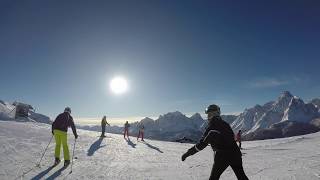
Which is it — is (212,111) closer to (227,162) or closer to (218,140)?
(218,140)

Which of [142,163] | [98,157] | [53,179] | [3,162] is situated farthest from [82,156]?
[53,179]

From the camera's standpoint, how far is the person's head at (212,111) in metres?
7.51

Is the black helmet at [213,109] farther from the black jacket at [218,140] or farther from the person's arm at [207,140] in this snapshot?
the person's arm at [207,140]

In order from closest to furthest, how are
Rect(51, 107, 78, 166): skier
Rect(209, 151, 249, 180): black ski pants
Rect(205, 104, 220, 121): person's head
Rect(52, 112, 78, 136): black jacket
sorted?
Rect(209, 151, 249, 180): black ski pants < Rect(205, 104, 220, 121): person's head < Rect(51, 107, 78, 166): skier < Rect(52, 112, 78, 136): black jacket

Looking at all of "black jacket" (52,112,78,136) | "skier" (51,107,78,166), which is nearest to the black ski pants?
"skier" (51,107,78,166)

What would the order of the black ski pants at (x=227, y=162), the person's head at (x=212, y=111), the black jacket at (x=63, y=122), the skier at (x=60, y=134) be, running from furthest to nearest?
the black jacket at (x=63, y=122) < the skier at (x=60, y=134) < the person's head at (x=212, y=111) < the black ski pants at (x=227, y=162)

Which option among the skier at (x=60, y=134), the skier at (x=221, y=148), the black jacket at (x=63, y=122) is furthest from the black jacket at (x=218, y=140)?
the black jacket at (x=63, y=122)

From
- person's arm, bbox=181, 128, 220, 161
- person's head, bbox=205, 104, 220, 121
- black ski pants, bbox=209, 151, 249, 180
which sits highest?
person's head, bbox=205, 104, 220, 121

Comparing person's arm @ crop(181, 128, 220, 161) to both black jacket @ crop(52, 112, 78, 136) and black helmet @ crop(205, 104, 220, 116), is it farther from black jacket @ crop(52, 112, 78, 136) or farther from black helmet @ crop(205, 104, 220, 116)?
black jacket @ crop(52, 112, 78, 136)

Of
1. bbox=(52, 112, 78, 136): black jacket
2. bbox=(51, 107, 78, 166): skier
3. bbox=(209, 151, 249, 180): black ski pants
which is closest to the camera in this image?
bbox=(209, 151, 249, 180): black ski pants

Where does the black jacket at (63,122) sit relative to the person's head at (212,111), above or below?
above

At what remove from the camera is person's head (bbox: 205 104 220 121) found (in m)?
7.51

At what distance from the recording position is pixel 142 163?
16.2m

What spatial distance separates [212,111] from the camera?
7.53 meters
